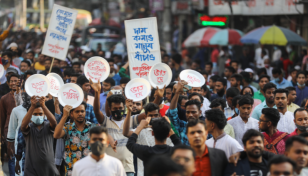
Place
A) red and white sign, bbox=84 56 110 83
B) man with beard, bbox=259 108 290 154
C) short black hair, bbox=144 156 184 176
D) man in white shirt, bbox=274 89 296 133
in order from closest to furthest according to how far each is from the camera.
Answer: short black hair, bbox=144 156 184 176 < man with beard, bbox=259 108 290 154 < man in white shirt, bbox=274 89 296 133 < red and white sign, bbox=84 56 110 83

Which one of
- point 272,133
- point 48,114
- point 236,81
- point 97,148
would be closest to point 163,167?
point 97,148

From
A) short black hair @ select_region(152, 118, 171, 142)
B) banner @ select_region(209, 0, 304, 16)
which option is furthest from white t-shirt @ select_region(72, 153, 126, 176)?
banner @ select_region(209, 0, 304, 16)

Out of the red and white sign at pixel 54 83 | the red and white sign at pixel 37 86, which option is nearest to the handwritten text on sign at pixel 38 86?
the red and white sign at pixel 37 86

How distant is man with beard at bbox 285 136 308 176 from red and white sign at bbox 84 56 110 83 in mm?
3567

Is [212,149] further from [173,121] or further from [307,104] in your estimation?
[307,104]

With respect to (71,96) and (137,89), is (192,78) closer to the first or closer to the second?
(137,89)

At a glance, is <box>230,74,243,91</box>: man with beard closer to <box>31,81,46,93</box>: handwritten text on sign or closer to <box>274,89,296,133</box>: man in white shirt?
<box>274,89,296,133</box>: man in white shirt

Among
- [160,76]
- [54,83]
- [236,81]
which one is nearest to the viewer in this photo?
[160,76]

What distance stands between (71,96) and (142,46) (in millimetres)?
2292

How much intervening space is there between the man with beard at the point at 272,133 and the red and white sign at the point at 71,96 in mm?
2414

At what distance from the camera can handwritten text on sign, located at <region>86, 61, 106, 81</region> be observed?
7.17m

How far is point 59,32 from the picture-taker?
9836 mm

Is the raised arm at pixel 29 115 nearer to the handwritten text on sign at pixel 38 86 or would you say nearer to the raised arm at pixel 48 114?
the raised arm at pixel 48 114

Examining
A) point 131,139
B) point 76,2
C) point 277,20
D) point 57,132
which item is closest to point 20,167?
point 57,132
